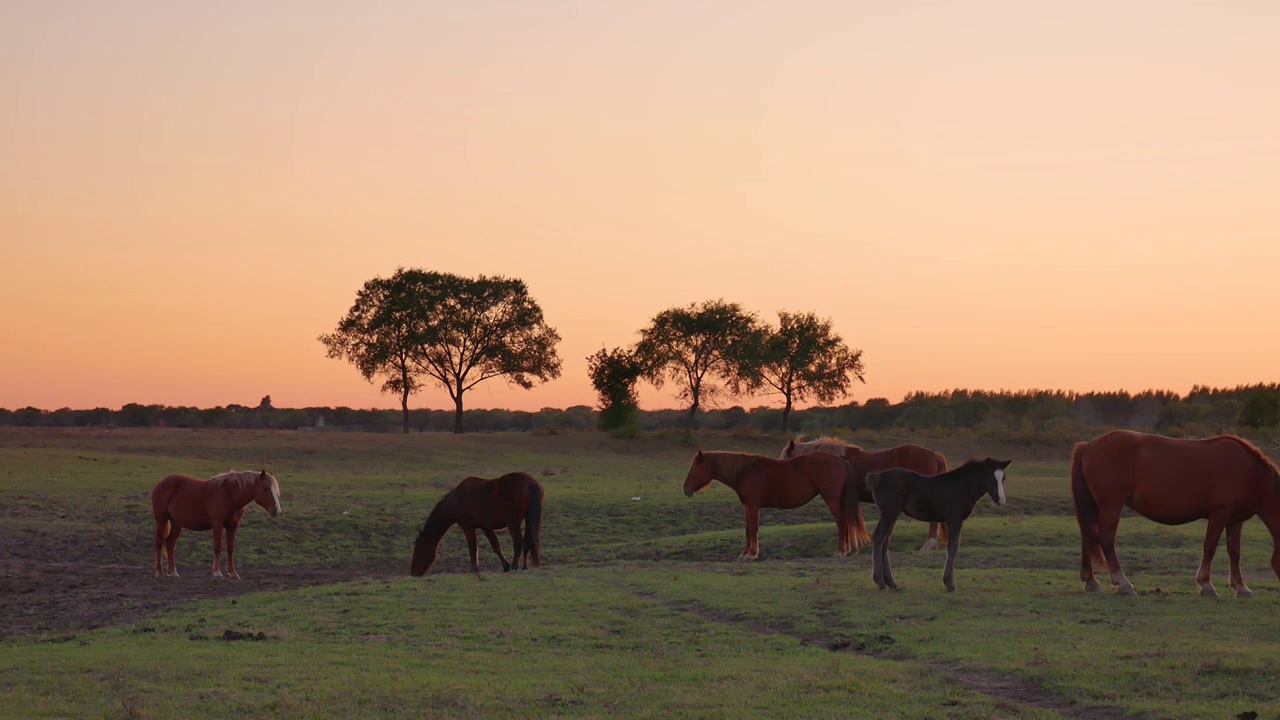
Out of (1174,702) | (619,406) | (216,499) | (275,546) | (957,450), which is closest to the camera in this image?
(1174,702)

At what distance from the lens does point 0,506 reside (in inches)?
1086

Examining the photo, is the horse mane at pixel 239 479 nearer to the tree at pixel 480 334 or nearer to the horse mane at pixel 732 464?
the horse mane at pixel 732 464

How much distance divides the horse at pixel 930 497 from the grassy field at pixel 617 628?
0.42m

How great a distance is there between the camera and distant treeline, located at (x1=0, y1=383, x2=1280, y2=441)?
6638 cm

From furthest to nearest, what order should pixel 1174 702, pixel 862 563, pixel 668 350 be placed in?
pixel 668 350, pixel 862 563, pixel 1174 702

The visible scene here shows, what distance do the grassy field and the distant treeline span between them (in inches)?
1605

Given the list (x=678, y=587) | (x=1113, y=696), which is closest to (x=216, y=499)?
(x=678, y=587)

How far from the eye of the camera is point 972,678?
31.8 feet

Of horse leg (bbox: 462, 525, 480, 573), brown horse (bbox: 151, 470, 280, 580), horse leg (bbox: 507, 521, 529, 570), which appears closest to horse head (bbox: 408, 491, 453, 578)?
horse leg (bbox: 462, 525, 480, 573)

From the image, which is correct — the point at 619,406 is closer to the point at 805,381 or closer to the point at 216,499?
the point at 805,381

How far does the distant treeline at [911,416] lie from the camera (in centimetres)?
6638

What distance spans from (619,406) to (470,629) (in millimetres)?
53263

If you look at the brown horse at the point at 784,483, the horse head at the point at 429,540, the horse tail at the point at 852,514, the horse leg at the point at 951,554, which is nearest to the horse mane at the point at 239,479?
the horse head at the point at 429,540

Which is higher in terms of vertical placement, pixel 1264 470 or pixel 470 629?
pixel 1264 470
